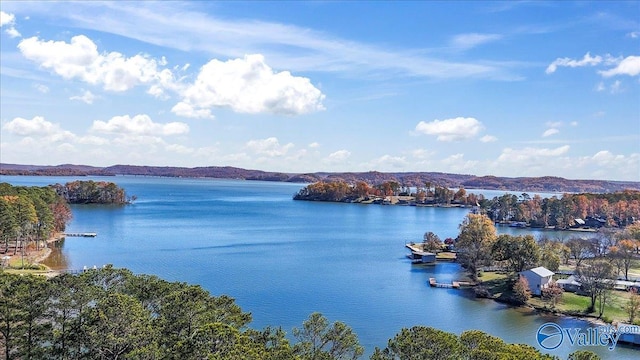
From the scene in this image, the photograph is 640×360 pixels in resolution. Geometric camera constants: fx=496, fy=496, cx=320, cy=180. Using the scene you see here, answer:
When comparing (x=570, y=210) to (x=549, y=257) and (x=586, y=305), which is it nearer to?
(x=549, y=257)

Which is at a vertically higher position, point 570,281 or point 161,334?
point 161,334

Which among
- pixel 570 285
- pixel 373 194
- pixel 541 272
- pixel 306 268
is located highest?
pixel 373 194

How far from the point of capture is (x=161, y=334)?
13586mm

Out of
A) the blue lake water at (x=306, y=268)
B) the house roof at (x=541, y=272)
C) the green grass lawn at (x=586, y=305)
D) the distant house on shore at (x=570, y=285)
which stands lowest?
the blue lake water at (x=306, y=268)

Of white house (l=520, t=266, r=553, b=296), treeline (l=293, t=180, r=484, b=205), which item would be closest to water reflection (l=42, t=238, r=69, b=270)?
white house (l=520, t=266, r=553, b=296)

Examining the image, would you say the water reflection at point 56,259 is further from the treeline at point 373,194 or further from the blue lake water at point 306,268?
the treeline at point 373,194

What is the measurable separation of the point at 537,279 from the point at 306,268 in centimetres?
1683

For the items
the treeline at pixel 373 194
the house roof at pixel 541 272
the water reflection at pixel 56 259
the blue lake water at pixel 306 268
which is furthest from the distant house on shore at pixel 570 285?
the treeline at pixel 373 194

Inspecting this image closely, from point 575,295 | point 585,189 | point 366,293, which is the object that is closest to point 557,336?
point 575,295

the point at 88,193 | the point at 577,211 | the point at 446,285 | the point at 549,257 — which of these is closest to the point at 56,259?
the point at 446,285

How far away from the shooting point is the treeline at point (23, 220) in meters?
35.2

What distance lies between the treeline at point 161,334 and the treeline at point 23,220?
23.0 meters

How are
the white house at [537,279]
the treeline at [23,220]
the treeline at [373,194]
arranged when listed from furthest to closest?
the treeline at [373,194] < the treeline at [23,220] < the white house at [537,279]

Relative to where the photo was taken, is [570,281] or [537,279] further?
[570,281]
